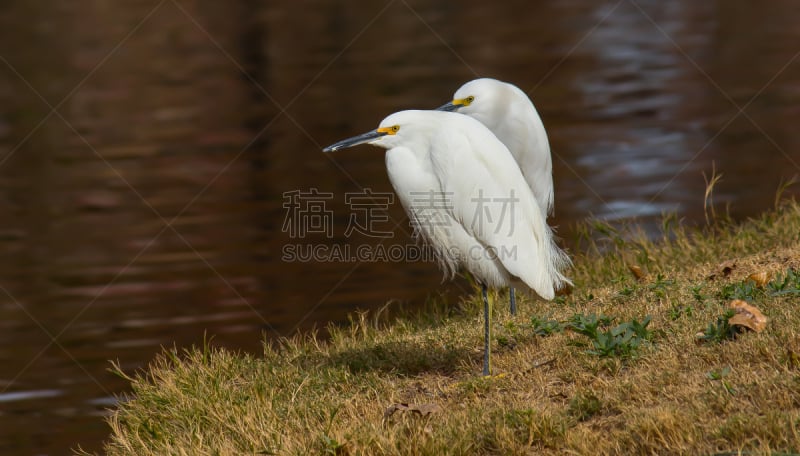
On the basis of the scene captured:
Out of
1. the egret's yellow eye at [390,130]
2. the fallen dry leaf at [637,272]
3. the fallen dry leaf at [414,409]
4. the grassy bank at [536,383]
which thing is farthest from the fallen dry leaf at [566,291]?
the fallen dry leaf at [414,409]

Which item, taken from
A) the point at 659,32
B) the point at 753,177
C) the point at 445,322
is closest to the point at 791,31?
the point at 659,32

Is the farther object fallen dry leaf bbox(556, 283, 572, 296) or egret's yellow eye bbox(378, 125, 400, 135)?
fallen dry leaf bbox(556, 283, 572, 296)

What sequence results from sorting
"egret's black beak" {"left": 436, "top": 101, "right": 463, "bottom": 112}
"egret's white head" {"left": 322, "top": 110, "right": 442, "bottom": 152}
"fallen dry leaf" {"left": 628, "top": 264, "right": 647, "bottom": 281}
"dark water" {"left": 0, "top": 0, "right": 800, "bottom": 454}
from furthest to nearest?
1. "dark water" {"left": 0, "top": 0, "right": 800, "bottom": 454}
2. "fallen dry leaf" {"left": 628, "top": 264, "right": 647, "bottom": 281}
3. "egret's black beak" {"left": 436, "top": 101, "right": 463, "bottom": 112}
4. "egret's white head" {"left": 322, "top": 110, "right": 442, "bottom": 152}

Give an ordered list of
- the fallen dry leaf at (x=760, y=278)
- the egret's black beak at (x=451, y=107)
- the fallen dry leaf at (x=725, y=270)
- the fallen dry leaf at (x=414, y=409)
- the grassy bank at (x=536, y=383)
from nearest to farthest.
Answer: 1. the grassy bank at (x=536, y=383)
2. the fallen dry leaf at (x=414, y=409)
3. the fallen dry leaf at (x=760, y=278)
4. the fallen dry leaf at (x=725, y=270)
5. the egret's black beak at (x=451, y=107)

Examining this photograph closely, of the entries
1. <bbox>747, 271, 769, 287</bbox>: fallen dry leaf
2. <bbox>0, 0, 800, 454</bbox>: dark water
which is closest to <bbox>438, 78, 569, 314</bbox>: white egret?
<bbox>747, 271, 769, 287</bbox>: fallen dry leaf

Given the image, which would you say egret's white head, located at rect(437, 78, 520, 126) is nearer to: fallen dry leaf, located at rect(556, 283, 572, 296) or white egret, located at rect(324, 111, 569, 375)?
white egret, located at rect(324, 111, 569, 375)

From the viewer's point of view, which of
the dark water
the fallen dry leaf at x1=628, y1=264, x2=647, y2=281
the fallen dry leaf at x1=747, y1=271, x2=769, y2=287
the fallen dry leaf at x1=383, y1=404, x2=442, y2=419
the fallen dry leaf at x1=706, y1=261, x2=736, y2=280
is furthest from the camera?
the dark water

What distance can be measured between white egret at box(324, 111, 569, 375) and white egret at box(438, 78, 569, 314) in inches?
37.2

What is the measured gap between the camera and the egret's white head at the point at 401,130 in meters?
4.39

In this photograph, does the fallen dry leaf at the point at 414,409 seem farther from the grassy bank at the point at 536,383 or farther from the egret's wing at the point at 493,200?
the egret's wing at the point at 493,200

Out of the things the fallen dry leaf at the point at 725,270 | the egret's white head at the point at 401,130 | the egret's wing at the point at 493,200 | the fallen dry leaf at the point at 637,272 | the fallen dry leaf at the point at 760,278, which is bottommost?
the fallen dry leaf at the point at 637,272

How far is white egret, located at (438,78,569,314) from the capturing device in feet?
18.2

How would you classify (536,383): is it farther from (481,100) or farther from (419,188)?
(481,100)

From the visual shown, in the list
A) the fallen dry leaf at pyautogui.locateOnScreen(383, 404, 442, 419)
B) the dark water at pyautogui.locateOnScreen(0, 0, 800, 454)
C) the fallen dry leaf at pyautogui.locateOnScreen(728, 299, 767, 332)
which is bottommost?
the dark water at pyautogui.locateOnScreen(0, 0, 800, 454)
